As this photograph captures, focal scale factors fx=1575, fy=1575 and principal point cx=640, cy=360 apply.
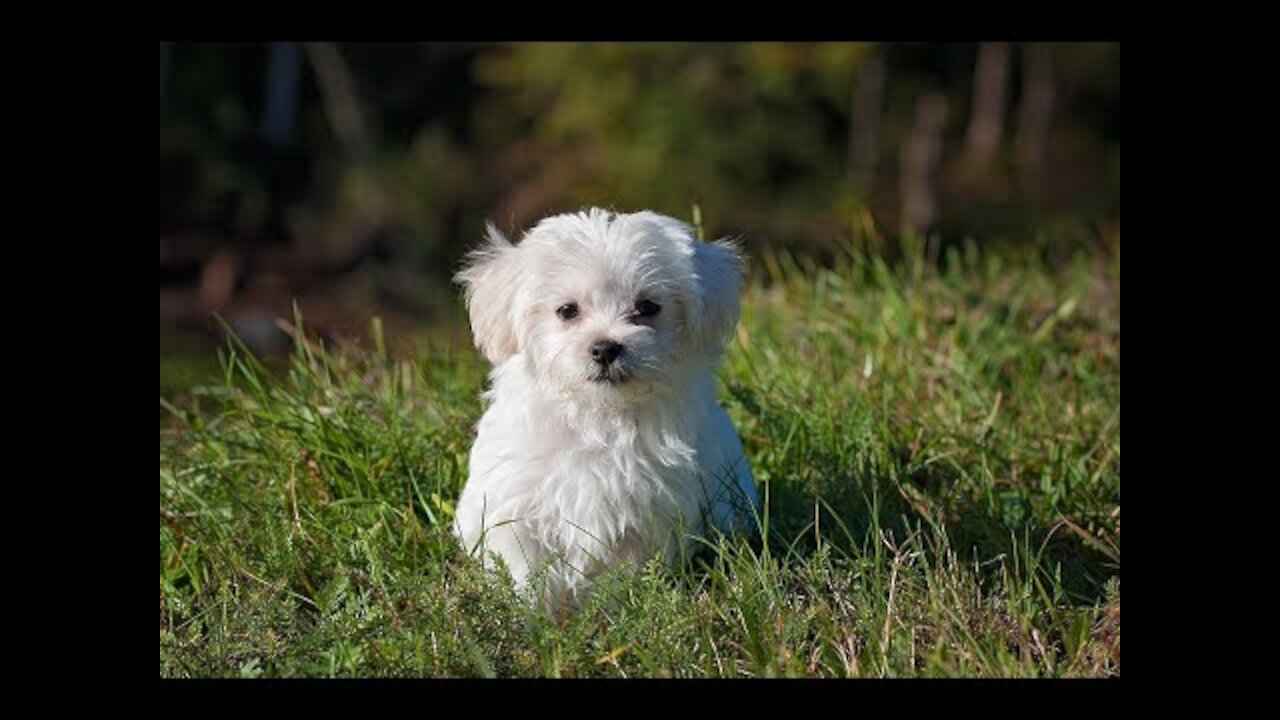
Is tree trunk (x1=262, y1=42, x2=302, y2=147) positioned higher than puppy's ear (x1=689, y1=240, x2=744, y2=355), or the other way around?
tree trunk (x1=262, y1=42, x2=302, y2=147)

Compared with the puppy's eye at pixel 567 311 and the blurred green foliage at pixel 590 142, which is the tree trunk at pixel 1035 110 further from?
the puppy's eye at pixel 567 311

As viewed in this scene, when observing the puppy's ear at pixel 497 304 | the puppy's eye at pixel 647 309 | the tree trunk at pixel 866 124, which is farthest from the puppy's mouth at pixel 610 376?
the tree trunk at pixel 866 124

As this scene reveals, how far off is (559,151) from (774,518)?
9.43m

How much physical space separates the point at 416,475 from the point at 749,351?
5.16 ft

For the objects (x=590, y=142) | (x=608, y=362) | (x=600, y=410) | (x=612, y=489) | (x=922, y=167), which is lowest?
(x=612, y=489)

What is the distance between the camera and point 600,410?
13.6 feet

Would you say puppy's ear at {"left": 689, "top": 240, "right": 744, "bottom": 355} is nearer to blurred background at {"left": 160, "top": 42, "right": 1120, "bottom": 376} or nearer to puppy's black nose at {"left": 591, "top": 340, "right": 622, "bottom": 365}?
puppy's black nose at {"left": 591, "top": 340, "right": 622, "bottom": 365}

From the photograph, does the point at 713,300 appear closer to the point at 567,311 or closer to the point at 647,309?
the point at 647,309

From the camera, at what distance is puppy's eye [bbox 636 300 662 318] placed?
4.12 meters

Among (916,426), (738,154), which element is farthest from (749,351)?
(738,154)

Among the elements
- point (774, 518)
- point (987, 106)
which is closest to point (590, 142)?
point (987, 106)

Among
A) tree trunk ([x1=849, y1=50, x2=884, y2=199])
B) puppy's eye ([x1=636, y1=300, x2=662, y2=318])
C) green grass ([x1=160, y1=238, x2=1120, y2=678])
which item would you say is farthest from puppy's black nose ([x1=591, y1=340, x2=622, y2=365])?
tree trunk ([x1=849, y1=50, x2=884, y2=199])

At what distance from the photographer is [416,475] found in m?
4.94

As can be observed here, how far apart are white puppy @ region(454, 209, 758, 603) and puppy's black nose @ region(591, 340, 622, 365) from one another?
9cm
